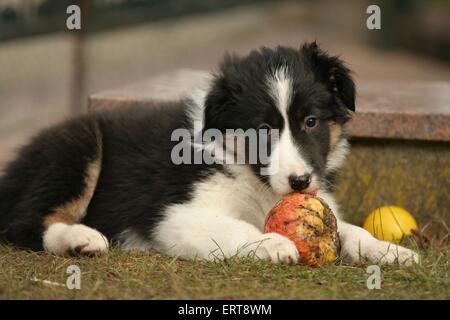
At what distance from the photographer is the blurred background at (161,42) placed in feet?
31.3

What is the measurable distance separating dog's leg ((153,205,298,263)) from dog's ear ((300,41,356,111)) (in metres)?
0.96

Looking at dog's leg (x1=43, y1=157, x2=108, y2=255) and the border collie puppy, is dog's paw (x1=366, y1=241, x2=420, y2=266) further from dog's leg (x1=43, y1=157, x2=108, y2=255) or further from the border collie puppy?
dog's leg (x1=43, y1=157, x2=108, y2=255)

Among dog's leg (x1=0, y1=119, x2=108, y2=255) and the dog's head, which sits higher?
the dog's head

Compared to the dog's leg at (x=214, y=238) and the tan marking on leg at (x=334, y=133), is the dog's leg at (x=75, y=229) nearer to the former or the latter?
the dog's leg at (x=214, y=238)

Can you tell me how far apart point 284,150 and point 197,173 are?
0.64 meters

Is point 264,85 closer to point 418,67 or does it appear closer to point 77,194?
point 77,194

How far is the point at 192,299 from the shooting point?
163 inches

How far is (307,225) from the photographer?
4.66 m

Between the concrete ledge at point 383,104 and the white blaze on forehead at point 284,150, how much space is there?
2.37 feet

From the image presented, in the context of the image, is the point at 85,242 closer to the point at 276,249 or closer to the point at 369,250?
the point at 276,249

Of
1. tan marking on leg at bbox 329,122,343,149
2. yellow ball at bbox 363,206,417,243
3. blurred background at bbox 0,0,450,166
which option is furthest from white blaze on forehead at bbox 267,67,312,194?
blurred background at bbox 0,0,450,166

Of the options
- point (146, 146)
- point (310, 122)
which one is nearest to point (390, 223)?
point (310, 122)

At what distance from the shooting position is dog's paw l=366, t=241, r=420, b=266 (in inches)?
189
